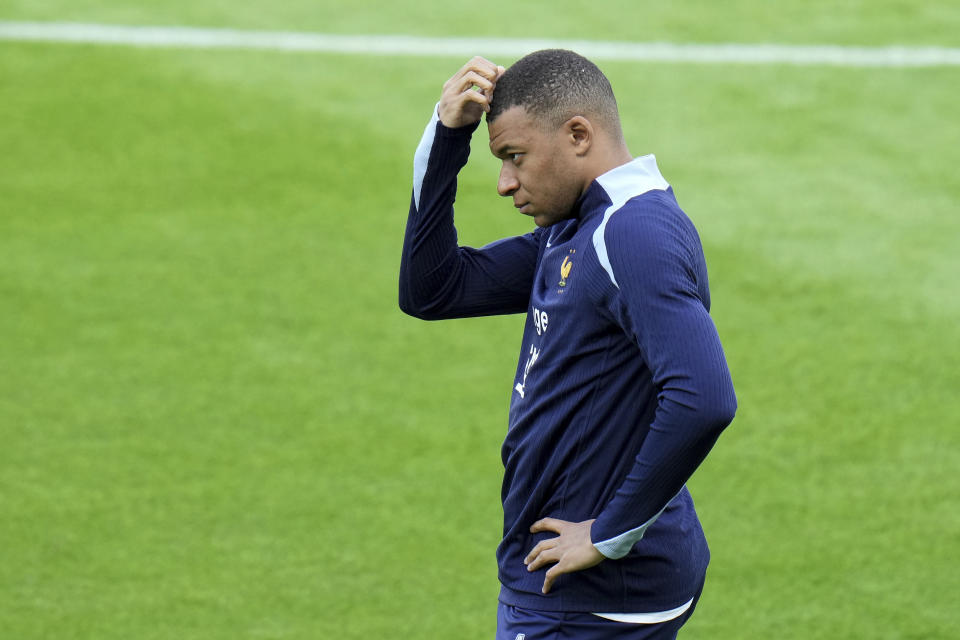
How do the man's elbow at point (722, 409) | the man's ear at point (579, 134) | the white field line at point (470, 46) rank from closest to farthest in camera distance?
the man's elbow at point (722, 409)
the man's ear at point (579, 134)
the white field line at point (470, 46)

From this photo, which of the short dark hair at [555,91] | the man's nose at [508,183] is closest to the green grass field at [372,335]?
the man's nose at [508,183]

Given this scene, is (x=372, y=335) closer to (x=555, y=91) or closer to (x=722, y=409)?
(x=555, y=91)

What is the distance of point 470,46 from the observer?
9789 millimetres

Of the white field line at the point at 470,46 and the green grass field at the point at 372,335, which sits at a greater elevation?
the white field line at the point at 470,46

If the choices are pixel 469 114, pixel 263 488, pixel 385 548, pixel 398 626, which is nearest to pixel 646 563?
pixel 469 114

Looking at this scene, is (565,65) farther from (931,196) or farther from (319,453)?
(931,196)

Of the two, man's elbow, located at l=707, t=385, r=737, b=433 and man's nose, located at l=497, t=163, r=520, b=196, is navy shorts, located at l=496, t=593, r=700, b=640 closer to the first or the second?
man's elbow, located at l=707, t=385, r=737, b=433

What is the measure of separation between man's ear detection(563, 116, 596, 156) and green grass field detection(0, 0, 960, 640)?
7.81 ft

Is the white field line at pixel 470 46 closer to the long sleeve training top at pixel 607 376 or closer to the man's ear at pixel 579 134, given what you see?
the long sleeve training top at pixel 607 376

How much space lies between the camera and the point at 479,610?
4.74 m

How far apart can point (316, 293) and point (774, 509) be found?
2.79 meters

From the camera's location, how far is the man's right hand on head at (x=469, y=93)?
2.79m

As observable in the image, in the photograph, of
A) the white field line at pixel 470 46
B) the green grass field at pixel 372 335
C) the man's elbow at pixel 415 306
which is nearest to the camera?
the man's elbow at pixel 415 306

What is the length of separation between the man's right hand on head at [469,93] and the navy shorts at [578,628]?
3.51 ft
